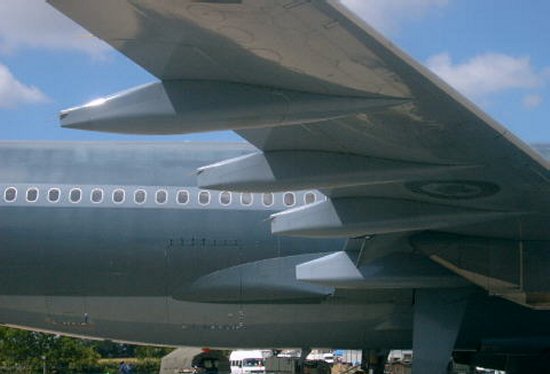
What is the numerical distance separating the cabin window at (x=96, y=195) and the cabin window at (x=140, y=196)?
0.72 m

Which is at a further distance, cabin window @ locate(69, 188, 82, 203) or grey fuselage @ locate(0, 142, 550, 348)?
cabin window @ locate(69, 188, 82, 203)

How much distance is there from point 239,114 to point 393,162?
138 inches

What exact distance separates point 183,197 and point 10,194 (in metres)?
3.59

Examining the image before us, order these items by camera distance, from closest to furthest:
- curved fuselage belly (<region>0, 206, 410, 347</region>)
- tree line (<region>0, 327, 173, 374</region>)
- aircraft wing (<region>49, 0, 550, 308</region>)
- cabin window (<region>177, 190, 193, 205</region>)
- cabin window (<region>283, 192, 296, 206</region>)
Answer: aircraft wing (<region>49, 0, 550, 308</region>) < curved fuselage belly (<region>0, 206, 410, 347</region>) < cabin window (<region>177, 190, 193, 205</region>) < cabin window (<region>283, 192, 296, 206</region>) < tree line (<region>0, 327, 173, 374</region>)

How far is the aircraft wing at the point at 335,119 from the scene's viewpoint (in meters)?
8.25

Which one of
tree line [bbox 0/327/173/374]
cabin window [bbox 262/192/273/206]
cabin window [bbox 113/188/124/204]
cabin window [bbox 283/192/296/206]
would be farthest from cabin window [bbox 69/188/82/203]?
tree line [bbox 0/327/173/374]

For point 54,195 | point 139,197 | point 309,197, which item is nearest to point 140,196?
point 139,197

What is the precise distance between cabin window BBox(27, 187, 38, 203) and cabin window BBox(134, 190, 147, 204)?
6.80ft

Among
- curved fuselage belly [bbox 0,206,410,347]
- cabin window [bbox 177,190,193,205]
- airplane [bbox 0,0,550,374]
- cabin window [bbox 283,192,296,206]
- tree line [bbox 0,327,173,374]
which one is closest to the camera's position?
airplane [bbox 0,0,550,374]

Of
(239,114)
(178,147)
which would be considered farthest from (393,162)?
(178,147)

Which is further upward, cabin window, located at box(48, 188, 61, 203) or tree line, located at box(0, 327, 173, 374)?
cabin window, located at box(48, 188, 61, 203)

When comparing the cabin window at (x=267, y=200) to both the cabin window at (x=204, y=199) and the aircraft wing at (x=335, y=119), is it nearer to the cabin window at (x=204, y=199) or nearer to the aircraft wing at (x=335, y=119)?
the cabin window at (x=204, y=199)

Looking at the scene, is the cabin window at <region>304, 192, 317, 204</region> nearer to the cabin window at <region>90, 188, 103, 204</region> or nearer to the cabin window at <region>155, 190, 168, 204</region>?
the cabin window at <region>155, 190, 168, 204</region>

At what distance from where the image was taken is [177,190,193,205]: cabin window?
17922mm
